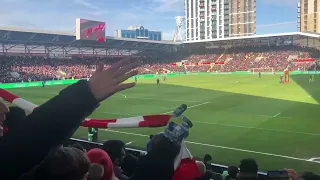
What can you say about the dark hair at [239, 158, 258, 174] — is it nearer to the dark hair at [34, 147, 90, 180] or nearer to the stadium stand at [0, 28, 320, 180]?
the stadium stand at [0, 28, 320, 180]

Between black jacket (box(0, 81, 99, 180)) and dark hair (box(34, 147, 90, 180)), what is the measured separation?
0.19ft

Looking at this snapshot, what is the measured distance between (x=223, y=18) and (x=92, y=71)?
171 m

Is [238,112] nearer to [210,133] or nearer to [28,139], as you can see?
[210,133]

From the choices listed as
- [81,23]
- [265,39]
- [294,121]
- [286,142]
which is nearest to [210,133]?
[286,142]

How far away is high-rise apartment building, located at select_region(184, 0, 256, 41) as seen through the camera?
16650cm

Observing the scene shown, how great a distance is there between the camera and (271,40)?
9119 cm

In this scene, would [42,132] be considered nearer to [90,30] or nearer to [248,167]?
[248,167]

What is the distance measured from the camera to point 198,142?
1684 cm

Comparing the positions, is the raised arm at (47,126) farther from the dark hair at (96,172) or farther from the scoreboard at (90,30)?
the scoreboard at (90,30)

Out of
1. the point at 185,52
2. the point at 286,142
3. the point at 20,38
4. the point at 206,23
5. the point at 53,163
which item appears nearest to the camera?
the point at 53,163

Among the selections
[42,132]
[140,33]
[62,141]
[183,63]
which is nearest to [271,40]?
[183,63]

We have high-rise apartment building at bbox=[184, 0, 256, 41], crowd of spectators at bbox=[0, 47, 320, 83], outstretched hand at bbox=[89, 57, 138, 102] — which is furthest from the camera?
high-rise apartment building at bbox=[184, 0, 256, 41]

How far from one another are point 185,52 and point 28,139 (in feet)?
332

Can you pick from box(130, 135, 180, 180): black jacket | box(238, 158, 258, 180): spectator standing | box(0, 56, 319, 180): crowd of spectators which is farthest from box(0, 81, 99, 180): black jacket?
box(238, 158, 258, 180): spectator standing
